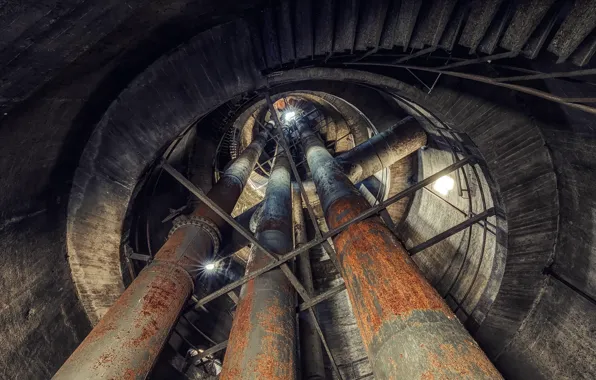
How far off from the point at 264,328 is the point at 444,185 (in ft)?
16.9

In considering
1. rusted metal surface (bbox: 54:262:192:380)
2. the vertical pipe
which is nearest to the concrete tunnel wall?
rusted metal surface (bbox: 54:262:192:380)

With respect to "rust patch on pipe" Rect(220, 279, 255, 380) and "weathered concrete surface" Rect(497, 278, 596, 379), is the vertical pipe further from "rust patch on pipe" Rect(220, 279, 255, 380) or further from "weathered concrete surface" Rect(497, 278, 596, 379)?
"weathered concrete surface" Rect(497, 278, 596, 379)

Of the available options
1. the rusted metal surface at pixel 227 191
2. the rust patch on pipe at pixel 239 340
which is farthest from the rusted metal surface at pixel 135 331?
the rusted metal surface at pixel 227 191

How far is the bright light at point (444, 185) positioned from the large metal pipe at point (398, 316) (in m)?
3.49

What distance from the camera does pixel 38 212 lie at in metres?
3.32

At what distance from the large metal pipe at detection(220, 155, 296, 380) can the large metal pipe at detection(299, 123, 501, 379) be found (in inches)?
36.7

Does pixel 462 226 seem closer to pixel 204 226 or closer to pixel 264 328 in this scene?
pixel 264 328

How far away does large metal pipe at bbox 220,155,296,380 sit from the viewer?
249 centimetres

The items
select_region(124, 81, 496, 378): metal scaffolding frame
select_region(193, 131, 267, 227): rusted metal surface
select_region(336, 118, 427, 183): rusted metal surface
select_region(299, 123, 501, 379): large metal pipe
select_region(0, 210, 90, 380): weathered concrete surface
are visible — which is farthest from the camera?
select_region(336, 118, 427, 183): rusted metal surface

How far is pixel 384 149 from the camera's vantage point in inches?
250

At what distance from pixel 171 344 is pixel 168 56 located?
5.16 metres

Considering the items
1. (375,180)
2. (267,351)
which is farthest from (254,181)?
(267,351)

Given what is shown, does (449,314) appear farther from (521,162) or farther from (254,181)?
(254,181)

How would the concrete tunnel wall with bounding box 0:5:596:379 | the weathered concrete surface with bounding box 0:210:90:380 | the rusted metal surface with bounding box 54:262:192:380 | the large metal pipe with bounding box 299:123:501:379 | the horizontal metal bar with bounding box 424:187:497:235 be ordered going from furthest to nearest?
the horizontal metal bar with bounding box 424:187:497:235 < the weathered concrete surface with bounding box 0:210:90:380 < the concrete tunnel wall with bounding box 0:5:596:379 < the rusted metal surface with bounding box 54:262:192:380 < the large metal pipe with bounding box 299:123:501:379
